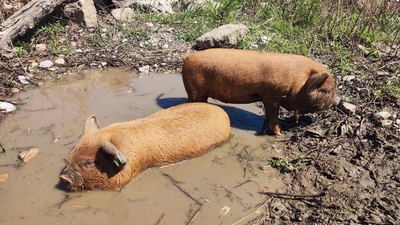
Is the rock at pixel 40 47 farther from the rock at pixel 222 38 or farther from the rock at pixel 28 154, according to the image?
the rock at pixel 28 154

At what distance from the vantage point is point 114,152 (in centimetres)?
388

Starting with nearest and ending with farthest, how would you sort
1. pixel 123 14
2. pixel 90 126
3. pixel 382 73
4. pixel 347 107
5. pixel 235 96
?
pixel 90 126 → pixel 235 96 → pixel 347 107 → pixel 382 73 → pixel 123 14

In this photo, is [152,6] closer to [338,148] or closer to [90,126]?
[90,126]

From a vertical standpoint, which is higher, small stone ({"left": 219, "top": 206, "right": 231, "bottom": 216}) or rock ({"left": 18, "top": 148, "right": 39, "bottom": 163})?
rock ({"left": 18, "top": 148, "right": 39, "bottom": 163})

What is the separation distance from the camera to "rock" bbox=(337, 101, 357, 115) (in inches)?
207

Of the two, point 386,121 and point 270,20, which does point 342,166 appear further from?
point 270,20

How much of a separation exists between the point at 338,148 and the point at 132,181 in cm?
231

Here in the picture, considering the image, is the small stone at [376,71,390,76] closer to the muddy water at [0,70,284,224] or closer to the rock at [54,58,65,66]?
the muddy water at [0,70,284,224]

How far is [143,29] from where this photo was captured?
8055mm

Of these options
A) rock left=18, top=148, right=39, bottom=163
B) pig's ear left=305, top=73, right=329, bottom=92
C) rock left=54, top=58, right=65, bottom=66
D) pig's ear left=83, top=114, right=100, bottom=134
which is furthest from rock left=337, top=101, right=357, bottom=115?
rock left=54, top=58, right=65, bottom=66

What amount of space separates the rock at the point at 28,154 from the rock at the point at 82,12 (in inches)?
157

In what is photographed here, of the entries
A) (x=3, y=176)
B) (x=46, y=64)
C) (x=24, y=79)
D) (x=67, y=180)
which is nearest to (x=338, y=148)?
(x=67, y=180)

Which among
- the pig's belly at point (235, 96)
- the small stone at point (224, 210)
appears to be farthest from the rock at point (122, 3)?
the small stone at point (224, 210)

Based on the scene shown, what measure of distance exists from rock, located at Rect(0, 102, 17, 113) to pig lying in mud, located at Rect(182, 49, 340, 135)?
236 cm
